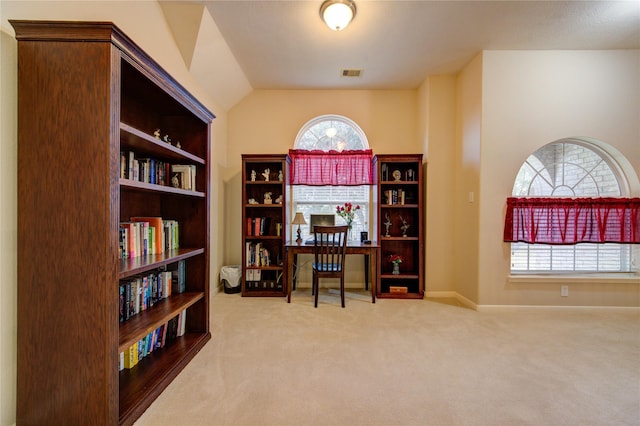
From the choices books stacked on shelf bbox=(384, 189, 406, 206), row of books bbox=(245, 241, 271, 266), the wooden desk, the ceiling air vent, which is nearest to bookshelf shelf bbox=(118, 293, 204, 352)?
the wooden desk

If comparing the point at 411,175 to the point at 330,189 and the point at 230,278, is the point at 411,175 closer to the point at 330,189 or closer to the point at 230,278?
the point at 330,189

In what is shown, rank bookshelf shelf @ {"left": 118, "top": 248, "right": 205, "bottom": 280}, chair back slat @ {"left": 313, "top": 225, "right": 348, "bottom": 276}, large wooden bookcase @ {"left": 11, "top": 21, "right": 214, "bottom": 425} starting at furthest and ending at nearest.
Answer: chair back slat @ {"left": 313, "top": 225, "right": 348, "bottom": 276}
bookshelf shelf @ {"left": 118, "top": 248, "right": 205, "bottom": 280}
large wooden bookcase @ {"left": 11, "top": 21, "right": 214, "bottom": 425}

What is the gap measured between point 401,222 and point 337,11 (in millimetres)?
2619

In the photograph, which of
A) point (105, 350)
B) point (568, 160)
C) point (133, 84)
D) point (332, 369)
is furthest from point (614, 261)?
point (133, 84)

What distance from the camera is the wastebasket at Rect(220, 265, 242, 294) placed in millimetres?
3611

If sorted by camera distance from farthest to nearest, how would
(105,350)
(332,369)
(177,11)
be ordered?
(177,11) < (332,369) < (105,350)

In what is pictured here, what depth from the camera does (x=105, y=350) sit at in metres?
1.23

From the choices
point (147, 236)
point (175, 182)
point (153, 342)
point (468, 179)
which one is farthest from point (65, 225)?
point (468, 179)

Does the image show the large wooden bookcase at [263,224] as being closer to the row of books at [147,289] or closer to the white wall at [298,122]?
the white wall at [298,122]

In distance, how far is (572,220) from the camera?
2.94 m

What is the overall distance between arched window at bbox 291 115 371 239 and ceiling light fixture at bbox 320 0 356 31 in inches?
66.5

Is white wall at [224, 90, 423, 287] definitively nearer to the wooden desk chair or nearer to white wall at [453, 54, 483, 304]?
white wall at [453, 54, 483, 304]

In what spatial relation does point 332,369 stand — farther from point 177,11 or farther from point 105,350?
point 177,11

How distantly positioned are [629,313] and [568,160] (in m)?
1.76
